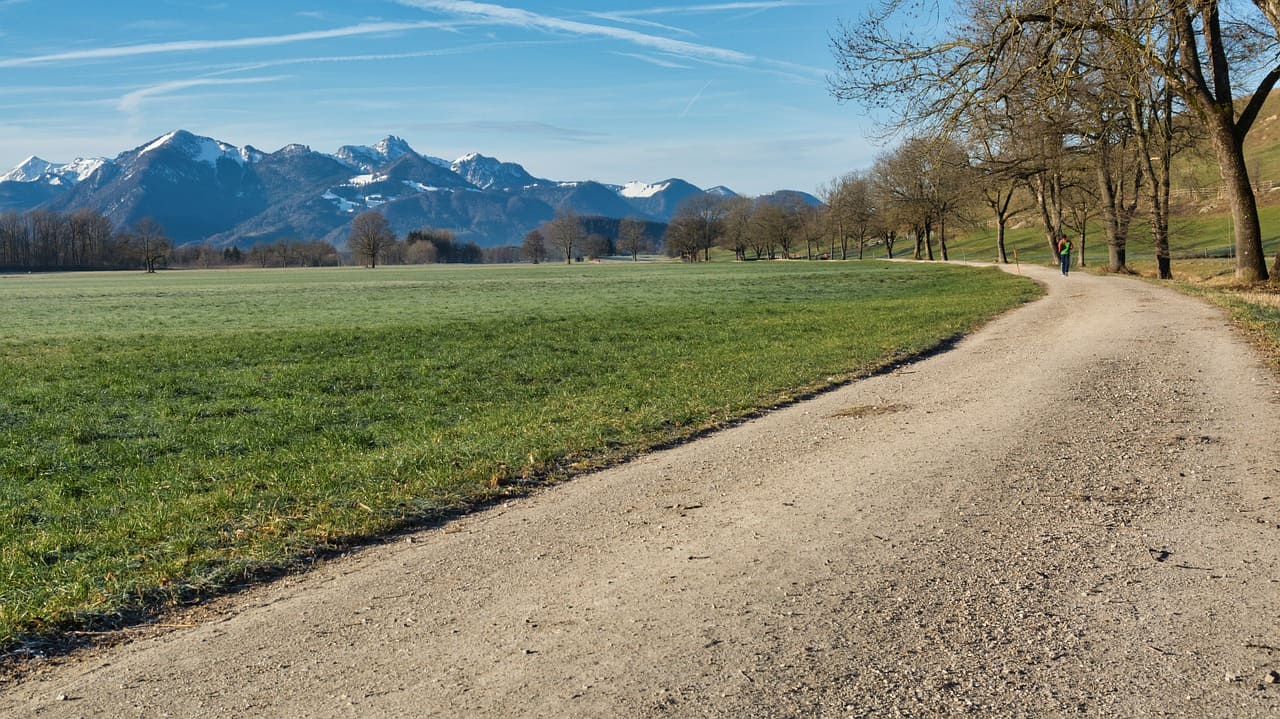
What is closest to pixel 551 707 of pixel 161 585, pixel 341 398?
pixel 161 585

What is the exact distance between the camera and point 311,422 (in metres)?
12.9

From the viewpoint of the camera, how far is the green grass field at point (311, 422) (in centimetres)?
698

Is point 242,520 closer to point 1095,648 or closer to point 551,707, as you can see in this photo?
point 551,707

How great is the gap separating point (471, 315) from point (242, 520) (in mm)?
30207

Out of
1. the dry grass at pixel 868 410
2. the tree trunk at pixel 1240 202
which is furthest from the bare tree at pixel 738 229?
the dry grass at pixel 868 410

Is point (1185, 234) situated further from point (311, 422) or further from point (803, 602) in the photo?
point (803, 602)

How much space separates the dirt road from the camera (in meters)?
4.32

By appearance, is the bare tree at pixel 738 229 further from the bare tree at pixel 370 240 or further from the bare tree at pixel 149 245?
the bare tree at pixel 149 245

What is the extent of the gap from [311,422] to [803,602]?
31.2 ft

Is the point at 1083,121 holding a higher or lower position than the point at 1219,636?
higher

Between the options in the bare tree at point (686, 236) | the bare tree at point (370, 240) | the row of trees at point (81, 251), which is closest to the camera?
the row of trees at point (81, 251)

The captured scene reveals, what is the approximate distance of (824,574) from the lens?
18.9ft

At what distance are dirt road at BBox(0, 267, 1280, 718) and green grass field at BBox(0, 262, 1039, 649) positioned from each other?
3.09 ft

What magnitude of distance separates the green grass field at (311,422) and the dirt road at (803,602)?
3.09 ft
